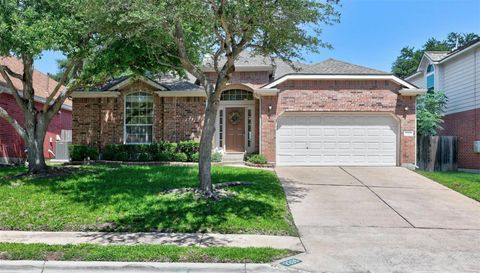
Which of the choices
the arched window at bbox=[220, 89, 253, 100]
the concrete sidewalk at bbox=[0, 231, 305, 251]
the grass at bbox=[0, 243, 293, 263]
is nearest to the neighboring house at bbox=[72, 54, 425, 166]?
the arched window at bbox=[220, 89, 253, 100]

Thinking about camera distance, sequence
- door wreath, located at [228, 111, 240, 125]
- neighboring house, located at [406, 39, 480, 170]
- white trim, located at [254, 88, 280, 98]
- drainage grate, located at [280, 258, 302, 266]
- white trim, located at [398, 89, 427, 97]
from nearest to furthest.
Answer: drainage grate, located at [280, 258, 302, 266] → white trim, located at [398, 89, 427, 97] → white trim, located at [254, 88, 280, 98] → neighboring house, located at [406, 39, 480, 170] → door wreath, located at [228, 111, 240, 125]

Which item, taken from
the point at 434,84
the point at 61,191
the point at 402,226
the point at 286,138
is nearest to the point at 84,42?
the point at 61,191

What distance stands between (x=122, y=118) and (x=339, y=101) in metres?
10.2

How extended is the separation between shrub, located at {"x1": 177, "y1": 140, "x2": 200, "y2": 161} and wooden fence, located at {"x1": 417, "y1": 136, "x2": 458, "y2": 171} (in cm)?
1074

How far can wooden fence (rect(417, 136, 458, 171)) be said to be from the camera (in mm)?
18531

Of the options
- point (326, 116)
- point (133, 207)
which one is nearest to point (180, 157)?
point (326, 116)

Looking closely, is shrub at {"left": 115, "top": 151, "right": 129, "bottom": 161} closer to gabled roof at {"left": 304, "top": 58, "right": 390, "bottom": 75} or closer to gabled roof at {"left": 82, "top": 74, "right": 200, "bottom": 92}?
gabled roof at {"left": 82, "top": 74, "right": 200, "bottom": 92}

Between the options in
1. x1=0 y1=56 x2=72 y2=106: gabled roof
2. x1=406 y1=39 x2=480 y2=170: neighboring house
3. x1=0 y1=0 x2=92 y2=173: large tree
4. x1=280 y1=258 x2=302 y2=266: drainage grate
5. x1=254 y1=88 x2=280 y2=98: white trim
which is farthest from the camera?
x1=0 y1=56 x2=72 y2=106: gabled roof

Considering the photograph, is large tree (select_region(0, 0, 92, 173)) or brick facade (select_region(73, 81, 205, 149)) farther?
brick facade (select_region(73, 81, 205, 149))

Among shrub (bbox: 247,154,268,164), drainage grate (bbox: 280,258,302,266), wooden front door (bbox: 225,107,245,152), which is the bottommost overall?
drainage grate (bbox: 280,258,302,266)

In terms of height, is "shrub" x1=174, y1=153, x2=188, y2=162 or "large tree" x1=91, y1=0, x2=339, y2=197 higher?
"large tree" x1=91, y1=0, x2=339, y2=197

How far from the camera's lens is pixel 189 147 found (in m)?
17.5

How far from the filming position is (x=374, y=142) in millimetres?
17234

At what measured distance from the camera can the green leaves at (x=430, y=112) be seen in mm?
19094
